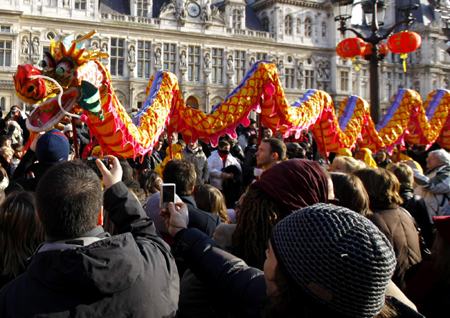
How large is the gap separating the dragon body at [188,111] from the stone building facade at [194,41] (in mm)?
16441

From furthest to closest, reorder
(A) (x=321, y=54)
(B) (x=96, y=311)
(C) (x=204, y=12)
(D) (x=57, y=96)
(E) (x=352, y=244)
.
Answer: (A) (x=321, y=54) → (C) (x=204, y=12) → (D) (x=57, y=96) → (B) (x=96, y=311) → (E) (x=352, y=244)

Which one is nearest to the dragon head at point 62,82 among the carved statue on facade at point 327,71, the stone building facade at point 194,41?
the stone building facade at point 194,41

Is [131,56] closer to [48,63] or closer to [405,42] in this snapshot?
[405,42]

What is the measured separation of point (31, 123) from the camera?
4285 mm

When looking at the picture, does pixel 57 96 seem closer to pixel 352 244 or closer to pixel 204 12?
pixel 352 244

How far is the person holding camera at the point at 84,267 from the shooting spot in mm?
1412

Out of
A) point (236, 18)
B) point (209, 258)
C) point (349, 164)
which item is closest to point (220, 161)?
point (349, 164)

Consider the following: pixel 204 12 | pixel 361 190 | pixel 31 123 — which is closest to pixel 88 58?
pixel 31 123

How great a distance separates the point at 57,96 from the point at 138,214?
2.79 m

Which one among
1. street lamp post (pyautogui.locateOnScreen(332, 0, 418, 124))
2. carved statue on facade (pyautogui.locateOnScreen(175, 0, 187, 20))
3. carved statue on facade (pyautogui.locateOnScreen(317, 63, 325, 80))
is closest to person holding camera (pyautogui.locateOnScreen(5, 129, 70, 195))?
street lamp post (pyautogui.locateOnScreen(332, 0, 418, 124))

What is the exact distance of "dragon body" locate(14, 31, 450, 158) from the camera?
4258mm

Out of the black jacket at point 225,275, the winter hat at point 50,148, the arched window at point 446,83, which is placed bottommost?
the black jacket at point 225,275

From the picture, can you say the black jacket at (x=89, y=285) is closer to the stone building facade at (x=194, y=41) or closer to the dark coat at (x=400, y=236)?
the dark coat at (x=400, y=236)

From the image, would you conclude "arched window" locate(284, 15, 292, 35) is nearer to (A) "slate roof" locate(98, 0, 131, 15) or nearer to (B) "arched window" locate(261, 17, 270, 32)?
(B) "arched window" locate(261, 17, 270, 32)
